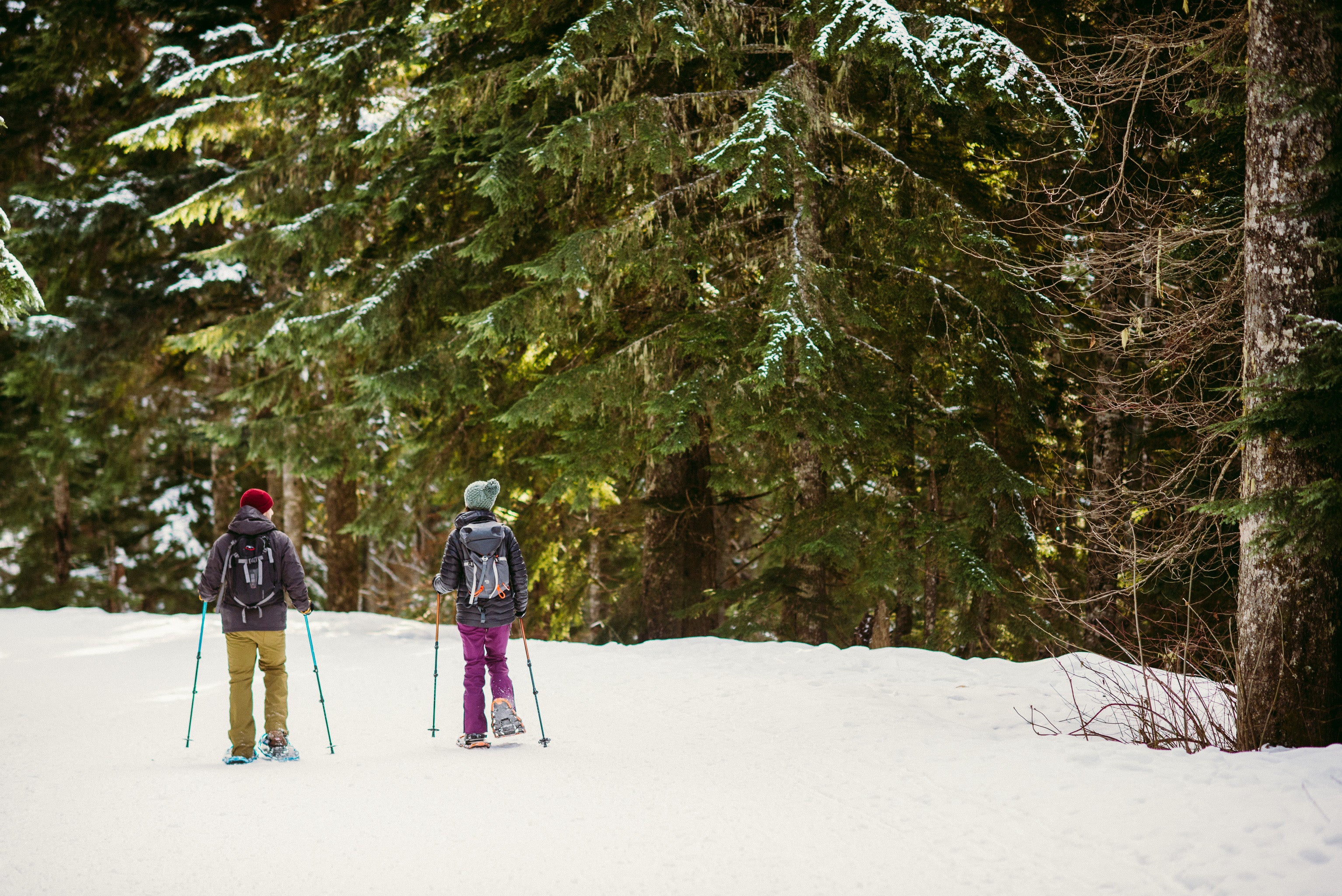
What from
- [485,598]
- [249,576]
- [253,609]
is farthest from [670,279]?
[253,609]

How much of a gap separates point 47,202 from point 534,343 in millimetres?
10547

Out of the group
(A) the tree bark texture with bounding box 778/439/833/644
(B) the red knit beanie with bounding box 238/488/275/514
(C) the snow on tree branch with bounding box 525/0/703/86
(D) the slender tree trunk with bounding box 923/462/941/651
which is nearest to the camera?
(B) the red knit beanie with bounding box 238/488/275/514

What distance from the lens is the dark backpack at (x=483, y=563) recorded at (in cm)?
649

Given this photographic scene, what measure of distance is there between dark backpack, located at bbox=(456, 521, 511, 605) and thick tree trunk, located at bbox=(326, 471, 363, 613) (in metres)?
9.61

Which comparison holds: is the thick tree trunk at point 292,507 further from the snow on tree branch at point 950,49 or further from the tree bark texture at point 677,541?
the snow on tree branch at point 950,49

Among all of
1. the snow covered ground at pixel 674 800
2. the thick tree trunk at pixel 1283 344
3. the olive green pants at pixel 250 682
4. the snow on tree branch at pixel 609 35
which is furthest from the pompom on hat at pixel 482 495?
the thick tree trunk at pixel 1283 344

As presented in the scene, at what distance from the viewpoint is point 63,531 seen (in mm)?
19766

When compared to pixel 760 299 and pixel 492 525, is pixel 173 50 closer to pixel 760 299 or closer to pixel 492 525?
pixel 760 299

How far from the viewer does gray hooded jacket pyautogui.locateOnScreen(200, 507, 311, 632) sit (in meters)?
6.20

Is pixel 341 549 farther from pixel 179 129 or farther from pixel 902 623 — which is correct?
pixel 902 623

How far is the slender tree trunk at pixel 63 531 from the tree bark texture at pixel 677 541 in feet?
48.0

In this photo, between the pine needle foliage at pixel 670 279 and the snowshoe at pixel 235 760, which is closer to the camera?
the snowshoe at pixel 235 760

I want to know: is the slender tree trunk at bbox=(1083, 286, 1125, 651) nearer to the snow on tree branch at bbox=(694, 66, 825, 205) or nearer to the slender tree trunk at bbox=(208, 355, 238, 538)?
the snow on tree branch at bbox=(694, 66, 825, 205)

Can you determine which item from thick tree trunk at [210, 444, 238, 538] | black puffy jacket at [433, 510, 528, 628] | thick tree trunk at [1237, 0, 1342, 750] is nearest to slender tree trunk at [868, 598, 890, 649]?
thick tree trunk at [1237, 0, 1342, 750]
